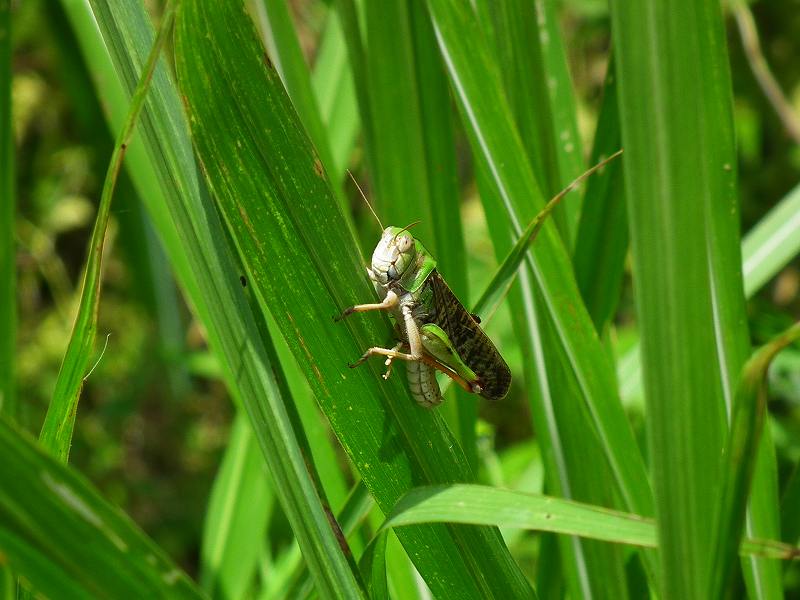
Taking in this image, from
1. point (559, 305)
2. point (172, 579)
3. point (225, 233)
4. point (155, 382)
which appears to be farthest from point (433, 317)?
point (155, 382)

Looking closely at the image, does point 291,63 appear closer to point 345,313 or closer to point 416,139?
point 416,139

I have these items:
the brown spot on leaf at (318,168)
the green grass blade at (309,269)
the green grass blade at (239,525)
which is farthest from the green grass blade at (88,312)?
the green grass blade at (239,525)

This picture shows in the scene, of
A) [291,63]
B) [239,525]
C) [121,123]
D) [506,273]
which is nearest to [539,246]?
[506,273]

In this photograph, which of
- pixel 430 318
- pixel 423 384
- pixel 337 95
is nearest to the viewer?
pixel 423 384

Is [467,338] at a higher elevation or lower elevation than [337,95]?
lower

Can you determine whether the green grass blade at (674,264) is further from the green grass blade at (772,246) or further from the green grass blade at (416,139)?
the green grass blade at (772,246)
